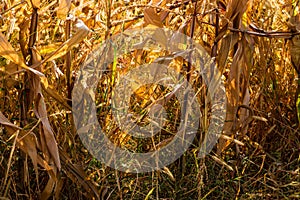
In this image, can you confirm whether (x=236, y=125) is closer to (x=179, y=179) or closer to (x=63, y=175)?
(x=179, y=179)

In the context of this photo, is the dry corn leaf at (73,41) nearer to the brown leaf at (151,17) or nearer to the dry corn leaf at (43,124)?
the dry corn leaf at (43,124)

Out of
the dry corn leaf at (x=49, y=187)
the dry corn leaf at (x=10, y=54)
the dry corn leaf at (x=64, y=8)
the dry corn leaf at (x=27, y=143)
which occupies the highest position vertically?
the dry corn leaf at (x=64, y=8)

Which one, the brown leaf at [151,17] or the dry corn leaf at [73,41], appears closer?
the dry corn leaf at [73,41]

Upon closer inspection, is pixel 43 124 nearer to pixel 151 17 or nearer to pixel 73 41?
pixel 73 41

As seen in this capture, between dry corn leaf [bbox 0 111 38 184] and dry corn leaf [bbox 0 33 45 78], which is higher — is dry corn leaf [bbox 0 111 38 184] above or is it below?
below

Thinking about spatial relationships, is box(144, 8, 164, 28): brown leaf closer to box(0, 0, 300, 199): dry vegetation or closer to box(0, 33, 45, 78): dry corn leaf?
box(0, 0, 300, 199): dry vegetation

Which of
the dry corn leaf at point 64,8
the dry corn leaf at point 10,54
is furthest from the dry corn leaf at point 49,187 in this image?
the dry corn leaf at point 64,8

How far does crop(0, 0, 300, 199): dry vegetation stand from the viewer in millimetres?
1067

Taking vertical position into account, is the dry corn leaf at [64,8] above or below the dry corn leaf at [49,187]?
above

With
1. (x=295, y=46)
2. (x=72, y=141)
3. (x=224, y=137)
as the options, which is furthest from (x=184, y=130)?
(x=295, y=46)

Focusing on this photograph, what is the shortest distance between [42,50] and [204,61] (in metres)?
0.35

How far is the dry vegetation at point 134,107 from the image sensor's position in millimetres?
1067

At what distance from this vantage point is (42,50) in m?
1.08

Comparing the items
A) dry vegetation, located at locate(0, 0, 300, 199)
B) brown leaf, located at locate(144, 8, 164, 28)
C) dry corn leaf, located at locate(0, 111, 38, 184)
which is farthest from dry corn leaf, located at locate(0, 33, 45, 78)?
brown leaf, located at locate(144, 8, 164, 28)
